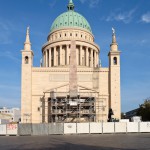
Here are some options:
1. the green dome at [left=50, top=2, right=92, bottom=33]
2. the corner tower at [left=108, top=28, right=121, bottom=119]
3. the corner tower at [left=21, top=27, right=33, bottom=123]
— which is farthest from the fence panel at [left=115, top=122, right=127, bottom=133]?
the green dome at [left=50, top=2, right=92, bottom=33]

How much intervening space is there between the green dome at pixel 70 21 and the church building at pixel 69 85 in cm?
331

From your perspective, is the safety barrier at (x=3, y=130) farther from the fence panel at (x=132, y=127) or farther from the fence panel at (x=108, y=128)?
the fence panel at (x=132, y=127)

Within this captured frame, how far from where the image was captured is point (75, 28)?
294 ft

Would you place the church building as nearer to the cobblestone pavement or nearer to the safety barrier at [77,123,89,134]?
the safety barrier at [77,123,89,134]

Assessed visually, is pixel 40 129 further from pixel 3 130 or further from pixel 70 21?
pixel 70 21

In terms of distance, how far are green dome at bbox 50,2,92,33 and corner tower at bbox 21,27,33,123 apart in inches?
751

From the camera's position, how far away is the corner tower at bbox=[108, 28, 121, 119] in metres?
72.0

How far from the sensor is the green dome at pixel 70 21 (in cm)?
9131

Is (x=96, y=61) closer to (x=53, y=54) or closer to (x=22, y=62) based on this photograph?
(x=53, y=54)

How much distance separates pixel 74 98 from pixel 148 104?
24.2m

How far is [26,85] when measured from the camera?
72438mm

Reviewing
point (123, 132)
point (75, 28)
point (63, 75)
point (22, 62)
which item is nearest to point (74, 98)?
point (63, 75)

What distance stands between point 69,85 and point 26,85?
11.7 m

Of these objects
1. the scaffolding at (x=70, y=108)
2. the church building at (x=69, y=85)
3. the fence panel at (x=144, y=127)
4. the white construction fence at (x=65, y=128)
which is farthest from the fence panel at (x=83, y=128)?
the scaffolding at (x=70, y=108)
